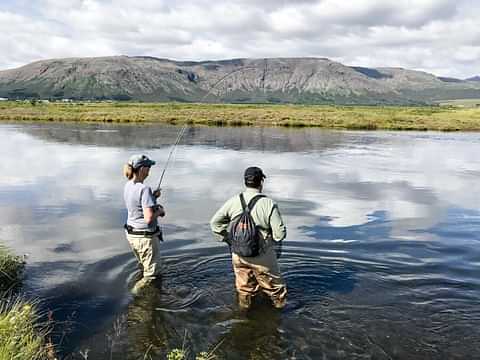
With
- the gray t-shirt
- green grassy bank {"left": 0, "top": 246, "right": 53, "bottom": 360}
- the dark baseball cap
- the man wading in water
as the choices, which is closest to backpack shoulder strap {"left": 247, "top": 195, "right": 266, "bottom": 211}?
the man wading in water

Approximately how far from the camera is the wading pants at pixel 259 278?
284 inches

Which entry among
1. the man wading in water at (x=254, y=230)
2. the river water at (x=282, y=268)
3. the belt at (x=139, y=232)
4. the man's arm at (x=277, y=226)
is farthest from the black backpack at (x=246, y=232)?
the belt at (x=139, y=232)

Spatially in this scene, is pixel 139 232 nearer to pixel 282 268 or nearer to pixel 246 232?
pixel 246 232

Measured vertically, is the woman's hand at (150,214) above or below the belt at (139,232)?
above

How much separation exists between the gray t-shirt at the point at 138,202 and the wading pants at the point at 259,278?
1538 mm

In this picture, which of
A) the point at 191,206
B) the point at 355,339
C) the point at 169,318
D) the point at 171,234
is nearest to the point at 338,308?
the point at 355,339

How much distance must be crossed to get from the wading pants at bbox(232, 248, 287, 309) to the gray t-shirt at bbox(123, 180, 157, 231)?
1.54 meters

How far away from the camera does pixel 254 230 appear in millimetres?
6879

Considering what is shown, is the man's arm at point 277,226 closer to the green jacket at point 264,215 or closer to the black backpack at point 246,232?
the green jacket at point 264,215

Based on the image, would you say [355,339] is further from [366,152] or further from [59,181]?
[366,152]

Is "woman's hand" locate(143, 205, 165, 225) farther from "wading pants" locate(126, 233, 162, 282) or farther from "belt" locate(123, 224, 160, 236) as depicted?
"wading pants" locate(126, 233, 162, 282)

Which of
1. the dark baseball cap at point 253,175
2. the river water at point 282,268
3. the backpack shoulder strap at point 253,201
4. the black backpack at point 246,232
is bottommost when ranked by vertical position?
the river water at point 282,268

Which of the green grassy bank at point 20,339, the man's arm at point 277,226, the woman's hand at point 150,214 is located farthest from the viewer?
the woman's hand at point 150,214

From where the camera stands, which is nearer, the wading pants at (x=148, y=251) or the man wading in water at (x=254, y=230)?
the man wading in water at (x=254, y=230)
